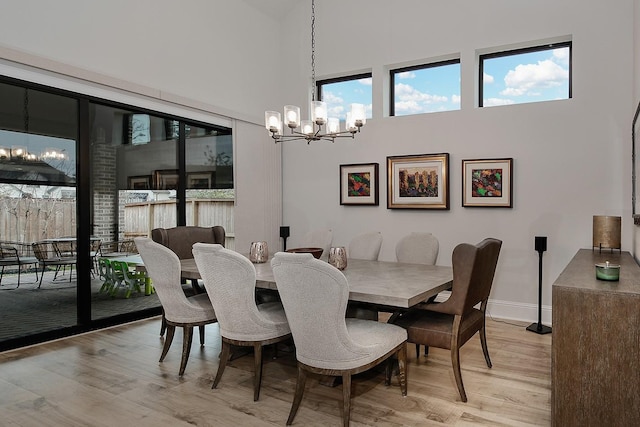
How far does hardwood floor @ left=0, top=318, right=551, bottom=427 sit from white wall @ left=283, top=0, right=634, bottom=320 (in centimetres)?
140

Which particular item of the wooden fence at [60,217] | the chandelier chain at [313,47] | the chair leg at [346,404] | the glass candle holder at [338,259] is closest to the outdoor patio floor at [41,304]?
the wooden fence at [60,217]

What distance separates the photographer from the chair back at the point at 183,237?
13.5ft

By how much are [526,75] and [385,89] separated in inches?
64.1

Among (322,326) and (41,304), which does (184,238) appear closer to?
(41,304)

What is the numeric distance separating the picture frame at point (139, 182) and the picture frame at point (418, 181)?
111 inches

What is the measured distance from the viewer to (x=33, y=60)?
367 cm

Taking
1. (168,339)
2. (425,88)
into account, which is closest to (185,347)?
(168,339)

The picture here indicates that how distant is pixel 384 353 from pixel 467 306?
65cm

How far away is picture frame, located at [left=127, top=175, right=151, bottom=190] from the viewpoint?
15.5 ft

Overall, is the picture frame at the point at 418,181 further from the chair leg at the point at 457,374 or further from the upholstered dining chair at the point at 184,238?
the chair leg at the point at 457,374

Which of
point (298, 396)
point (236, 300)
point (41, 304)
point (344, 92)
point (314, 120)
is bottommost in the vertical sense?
point (298, 396)

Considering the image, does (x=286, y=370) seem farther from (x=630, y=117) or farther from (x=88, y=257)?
(x=630, y=117)

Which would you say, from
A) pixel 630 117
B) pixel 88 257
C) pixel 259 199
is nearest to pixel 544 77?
pixel 630 117

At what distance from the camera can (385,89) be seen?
5.68 meters
